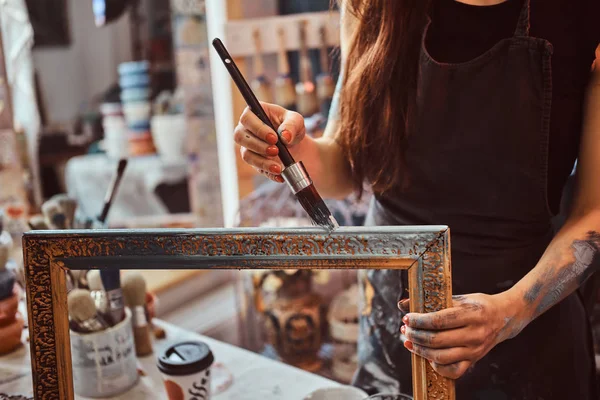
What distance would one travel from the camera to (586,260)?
739 millimetres

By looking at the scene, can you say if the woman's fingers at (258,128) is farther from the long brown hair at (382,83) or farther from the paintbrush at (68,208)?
the paintbrush at (68,208)

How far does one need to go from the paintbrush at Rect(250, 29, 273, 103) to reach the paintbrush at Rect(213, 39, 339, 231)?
1.55 meters

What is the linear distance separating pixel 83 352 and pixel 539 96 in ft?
2.54

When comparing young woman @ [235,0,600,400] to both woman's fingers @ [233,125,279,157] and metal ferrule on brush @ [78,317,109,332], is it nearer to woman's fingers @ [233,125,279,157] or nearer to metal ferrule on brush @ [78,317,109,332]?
woman's fingers @ [233,125,279,157]

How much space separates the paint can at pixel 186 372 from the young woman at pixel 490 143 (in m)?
0.30

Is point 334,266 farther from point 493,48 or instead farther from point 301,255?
point 493,48

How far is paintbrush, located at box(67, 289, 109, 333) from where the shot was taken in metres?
0.86

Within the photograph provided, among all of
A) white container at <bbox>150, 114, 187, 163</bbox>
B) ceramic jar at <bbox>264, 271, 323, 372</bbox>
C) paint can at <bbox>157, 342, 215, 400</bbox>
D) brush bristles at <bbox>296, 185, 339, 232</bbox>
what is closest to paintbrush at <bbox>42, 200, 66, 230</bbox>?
paint can at <bbox>157, 342, 215, 400</bbox>

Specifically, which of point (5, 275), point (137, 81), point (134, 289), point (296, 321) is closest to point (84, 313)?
point (134, 289)

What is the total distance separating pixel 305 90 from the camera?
2262 mm

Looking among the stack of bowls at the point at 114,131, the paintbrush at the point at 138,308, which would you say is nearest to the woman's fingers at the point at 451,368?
the paintbrush at the point at 138,308

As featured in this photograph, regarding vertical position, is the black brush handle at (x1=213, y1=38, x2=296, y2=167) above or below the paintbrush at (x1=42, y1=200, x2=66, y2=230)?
above

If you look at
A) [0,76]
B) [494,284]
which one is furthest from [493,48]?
[0,76]

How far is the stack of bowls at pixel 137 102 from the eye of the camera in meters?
2.64
